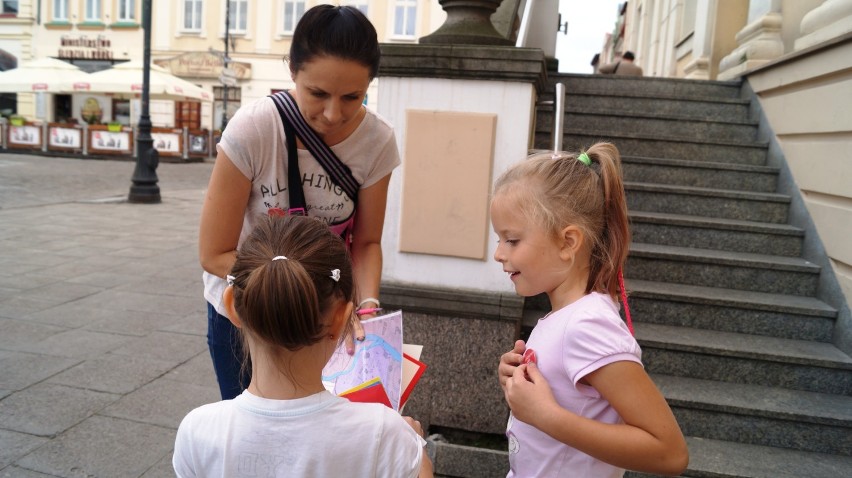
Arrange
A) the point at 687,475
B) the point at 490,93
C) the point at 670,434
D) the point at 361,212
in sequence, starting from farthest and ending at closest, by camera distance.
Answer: the point at 490,93 → the point at 687,475 → the point at 361,212 → the point at 670,434

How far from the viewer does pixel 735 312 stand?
4129 millimetres

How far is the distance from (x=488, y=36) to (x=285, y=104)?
207 centimetres

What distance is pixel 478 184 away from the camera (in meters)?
3.47

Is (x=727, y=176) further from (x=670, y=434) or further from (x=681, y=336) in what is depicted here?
(x=670, y=434)

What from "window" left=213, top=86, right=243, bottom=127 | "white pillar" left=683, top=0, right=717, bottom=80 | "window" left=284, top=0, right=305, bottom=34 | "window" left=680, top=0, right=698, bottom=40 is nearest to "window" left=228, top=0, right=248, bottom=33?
"window" left=284, top=0, right=305, bottom=34

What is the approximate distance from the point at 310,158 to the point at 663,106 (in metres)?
5.43

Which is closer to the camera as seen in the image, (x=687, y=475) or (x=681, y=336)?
(x=687, y=475)

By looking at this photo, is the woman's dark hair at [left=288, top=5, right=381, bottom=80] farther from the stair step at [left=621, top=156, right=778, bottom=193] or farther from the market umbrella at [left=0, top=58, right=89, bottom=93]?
the market umbrella at [left=0, top=58, right=89, bottom=93]

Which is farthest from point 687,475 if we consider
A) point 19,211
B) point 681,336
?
point 19,211

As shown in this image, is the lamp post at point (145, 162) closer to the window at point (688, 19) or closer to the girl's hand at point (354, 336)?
the window at point (688, 19)

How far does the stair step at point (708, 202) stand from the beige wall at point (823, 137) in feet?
0.77

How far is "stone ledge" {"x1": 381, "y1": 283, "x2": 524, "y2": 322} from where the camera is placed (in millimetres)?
3418

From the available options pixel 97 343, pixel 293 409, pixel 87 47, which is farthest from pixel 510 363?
Result: pixel 87 47

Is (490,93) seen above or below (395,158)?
above
